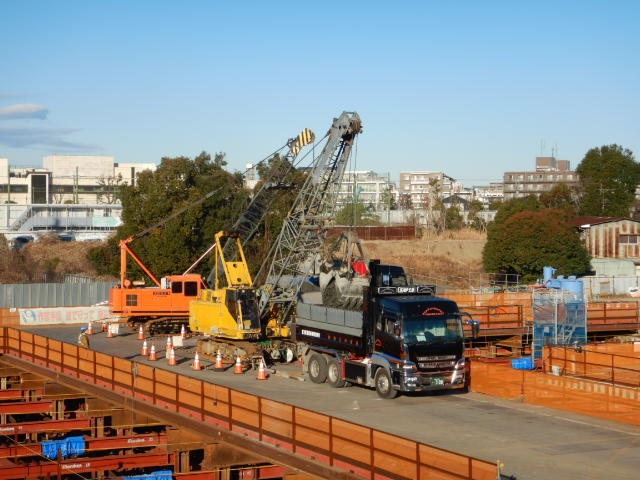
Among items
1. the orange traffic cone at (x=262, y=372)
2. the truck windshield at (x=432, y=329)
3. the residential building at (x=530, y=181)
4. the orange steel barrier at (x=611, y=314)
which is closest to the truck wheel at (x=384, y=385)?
the truck windshield at (x=432, y=329)

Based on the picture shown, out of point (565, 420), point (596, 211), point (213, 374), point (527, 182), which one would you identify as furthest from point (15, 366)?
point (527, 182)

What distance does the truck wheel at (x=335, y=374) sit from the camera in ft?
86.5

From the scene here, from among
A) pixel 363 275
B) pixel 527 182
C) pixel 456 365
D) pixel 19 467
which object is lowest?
pixel 19 467

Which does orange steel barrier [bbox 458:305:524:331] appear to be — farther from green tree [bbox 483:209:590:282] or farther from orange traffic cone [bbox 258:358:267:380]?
green tree [bbox 483:209:590:282]

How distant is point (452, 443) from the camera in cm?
1908

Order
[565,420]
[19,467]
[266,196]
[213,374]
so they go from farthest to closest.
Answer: [266,196] → [213,374] → [565,420] → [19,467]

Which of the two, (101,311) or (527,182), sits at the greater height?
(527,182)

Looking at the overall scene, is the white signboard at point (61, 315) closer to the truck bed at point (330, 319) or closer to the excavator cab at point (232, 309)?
the excavator cab at point (232, 309)

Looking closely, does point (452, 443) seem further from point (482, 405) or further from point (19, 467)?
point (19, 467)

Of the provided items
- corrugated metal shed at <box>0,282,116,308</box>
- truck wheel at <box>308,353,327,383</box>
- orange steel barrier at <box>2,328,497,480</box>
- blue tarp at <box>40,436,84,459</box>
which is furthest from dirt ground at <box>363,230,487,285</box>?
blue tarp at <box>40,436,84,459</box>

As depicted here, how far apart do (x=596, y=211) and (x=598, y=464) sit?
3432 inches

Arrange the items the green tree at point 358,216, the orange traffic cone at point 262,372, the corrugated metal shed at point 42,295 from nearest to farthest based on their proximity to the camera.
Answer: the orange traffic cone at point 262,372 → the corrugated metal shed at point 42,295 → the green tree at point 358,216

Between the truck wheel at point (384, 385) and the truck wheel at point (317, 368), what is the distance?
109 inches

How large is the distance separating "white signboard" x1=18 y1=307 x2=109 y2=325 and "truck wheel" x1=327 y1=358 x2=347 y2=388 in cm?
2641
